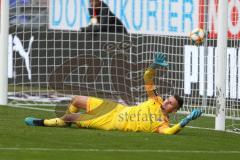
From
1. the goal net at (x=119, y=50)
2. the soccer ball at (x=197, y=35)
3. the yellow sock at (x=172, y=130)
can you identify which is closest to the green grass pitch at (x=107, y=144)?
the yellow sock at (x=172, y=130)

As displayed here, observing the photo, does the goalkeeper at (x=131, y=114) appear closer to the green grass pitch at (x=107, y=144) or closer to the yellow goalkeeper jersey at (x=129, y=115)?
the yellow goalkeeper jersey at (x=129, y=115)

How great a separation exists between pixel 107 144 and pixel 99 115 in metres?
1.92

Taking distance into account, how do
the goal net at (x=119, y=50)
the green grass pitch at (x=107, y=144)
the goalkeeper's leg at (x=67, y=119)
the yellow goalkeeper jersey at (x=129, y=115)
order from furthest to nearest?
the goal net at (x=119, y=50) → the goalkeeper's leg at (x=67, y=119) → the yellow goalkeeper jersey at (x=129, y=115) → the green grass pitch at (x=107, y=144)

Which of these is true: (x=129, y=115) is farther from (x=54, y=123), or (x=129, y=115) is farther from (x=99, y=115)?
(x=54, y=123)

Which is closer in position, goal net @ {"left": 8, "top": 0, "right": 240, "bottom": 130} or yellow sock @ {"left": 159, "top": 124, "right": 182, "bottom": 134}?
yellow sock @ {"left": 159, "top": 124, "right": 182, "bottom": 134}

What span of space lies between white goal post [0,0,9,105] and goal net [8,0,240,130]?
2.63 ft

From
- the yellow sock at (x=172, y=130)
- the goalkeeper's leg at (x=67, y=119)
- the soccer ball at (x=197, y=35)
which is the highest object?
the soccer ball at (x=197, y=35)

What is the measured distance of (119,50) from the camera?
20797 millimetres

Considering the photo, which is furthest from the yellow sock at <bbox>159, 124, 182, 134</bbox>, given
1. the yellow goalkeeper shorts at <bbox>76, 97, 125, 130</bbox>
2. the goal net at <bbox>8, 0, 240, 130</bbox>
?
the goal net at <bbox>8, 0, 240, 130</bbox>

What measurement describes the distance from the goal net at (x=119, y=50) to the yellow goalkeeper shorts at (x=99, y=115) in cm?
356

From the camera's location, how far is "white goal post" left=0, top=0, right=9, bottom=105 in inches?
747

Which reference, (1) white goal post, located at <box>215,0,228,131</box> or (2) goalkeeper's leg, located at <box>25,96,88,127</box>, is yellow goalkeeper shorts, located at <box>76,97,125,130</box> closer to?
(2) goalkeeper's leg, located at <box>25,96,88,127</box>

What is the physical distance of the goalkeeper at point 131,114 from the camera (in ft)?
46.9

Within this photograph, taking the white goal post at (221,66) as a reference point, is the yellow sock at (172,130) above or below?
below
